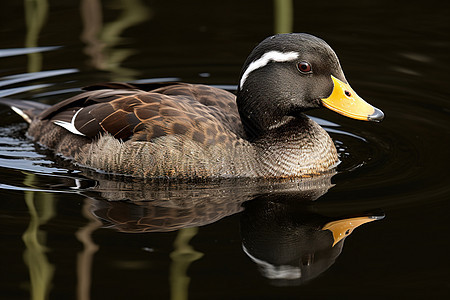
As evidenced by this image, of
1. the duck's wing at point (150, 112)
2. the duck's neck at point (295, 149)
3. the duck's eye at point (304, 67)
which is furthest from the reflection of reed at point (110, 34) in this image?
the duck's eye at point (304, 67)

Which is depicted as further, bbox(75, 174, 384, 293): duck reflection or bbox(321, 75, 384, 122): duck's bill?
bbox(321, 75, 384, 122): duck's bill

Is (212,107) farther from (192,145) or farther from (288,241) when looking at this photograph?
(288,241)

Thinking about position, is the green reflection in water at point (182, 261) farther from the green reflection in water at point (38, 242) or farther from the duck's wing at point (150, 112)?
the duck's wing at point (150, 112)

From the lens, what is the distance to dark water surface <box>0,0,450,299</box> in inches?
263

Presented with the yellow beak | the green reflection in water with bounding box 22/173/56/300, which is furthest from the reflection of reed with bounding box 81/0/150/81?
the yellow beak

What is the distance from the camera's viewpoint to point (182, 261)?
6949mm

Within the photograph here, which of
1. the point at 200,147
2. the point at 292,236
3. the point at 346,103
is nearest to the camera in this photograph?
the point at 292,236

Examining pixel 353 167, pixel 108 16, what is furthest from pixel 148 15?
pixel 353 167

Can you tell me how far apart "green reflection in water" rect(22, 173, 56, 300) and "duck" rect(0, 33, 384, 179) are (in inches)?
39.0

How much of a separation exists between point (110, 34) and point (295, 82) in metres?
5.42

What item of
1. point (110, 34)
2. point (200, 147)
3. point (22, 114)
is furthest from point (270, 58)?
point (110, 34)

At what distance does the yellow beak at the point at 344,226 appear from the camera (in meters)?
7.57

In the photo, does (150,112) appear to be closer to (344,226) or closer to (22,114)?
(22,114)

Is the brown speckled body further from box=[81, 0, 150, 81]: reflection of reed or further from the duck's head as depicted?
box=[81, 0, 150, 81]: reflection of reed
